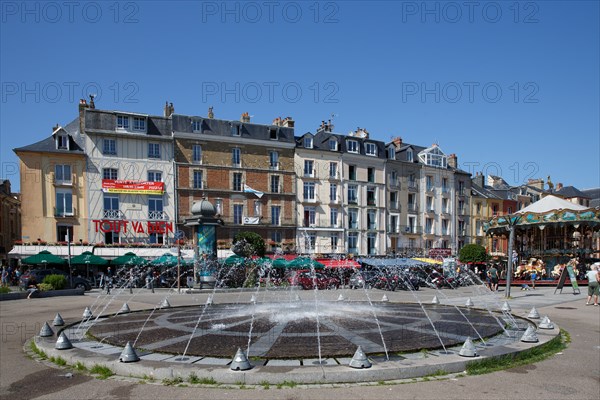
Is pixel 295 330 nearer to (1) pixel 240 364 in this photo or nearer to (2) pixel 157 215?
(1) pixel 240 364

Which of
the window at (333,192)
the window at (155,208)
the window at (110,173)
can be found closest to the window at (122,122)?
the window at (110,173)

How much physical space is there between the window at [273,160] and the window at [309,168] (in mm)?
3126

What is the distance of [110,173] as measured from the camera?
125 ft

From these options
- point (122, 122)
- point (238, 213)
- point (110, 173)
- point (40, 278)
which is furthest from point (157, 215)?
point (40, 278)

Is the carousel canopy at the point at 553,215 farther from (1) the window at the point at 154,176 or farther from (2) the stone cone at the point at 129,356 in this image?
(1) the window at the point at 154,176

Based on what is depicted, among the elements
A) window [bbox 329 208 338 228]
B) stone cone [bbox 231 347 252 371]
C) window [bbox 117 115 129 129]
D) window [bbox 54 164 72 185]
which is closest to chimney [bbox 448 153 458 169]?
window [bbox 329 208 338 228]

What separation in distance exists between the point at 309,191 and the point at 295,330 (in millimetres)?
34874

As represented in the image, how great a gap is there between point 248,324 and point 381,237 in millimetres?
38169

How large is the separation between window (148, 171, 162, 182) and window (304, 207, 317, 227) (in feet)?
48.2

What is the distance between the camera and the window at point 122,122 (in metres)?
38.8

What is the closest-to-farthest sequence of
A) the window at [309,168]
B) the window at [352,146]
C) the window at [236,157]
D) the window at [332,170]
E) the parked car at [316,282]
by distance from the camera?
the parked car at [316,282] → the window at [236,157] → the window at [309,168] → the window at [332,170] → the window at [352,146]

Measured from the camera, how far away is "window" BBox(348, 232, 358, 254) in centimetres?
4628

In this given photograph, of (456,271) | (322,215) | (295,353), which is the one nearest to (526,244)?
(456,271)

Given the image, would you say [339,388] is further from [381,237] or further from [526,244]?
[381,237]
